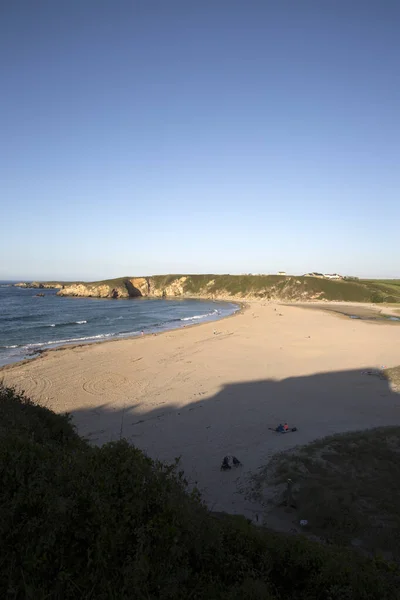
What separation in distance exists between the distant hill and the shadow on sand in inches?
2794

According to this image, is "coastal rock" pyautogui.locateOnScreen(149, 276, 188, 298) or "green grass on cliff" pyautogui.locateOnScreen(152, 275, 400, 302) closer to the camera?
"green grass on cliff" pyautogui.locateOnScreen(152, 275, 400, 302)

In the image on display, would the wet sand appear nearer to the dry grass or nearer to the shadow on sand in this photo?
the shadow on sand

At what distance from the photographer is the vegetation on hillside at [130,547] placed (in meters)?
3.42

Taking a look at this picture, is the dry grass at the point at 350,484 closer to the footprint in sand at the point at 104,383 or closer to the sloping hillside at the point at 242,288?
the footprint in sand at the point at 104,383

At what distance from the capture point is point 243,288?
107 metres

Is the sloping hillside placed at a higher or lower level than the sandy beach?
higher

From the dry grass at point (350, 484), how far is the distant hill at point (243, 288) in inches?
3046

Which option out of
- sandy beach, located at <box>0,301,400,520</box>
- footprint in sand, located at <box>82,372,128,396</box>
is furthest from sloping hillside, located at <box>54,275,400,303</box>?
footprint in sand, located at <box>82,372,128,396</box>

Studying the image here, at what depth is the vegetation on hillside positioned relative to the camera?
342cm

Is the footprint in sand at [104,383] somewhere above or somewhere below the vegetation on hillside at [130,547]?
below

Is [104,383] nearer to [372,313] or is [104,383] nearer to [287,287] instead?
[372,313]

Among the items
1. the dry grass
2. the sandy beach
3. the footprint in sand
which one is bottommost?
the footprint in sand

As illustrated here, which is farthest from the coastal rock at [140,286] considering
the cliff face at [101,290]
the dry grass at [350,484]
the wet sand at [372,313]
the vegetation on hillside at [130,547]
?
the vegetation on hillside at [130,547]

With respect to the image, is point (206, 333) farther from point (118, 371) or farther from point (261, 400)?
point (261, 400)
